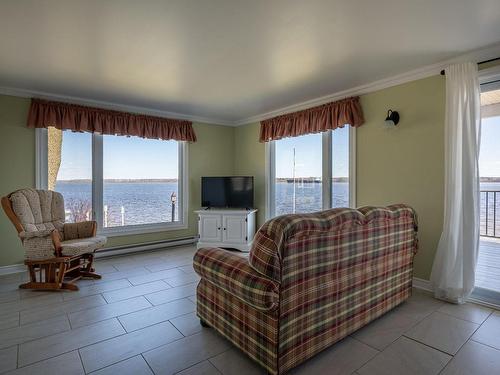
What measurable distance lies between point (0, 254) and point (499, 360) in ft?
16.7

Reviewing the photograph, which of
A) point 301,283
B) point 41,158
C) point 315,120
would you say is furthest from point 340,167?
point 41,158

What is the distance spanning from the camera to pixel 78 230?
3553 millimetres

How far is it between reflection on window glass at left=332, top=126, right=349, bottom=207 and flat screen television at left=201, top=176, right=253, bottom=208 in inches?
62.1

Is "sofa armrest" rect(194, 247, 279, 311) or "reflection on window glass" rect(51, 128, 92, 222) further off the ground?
"reflection on window glass" rect(51, 128, 92, 222)

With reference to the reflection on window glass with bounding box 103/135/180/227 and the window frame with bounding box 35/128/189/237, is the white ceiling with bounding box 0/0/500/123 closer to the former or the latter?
the window frame with bounding box 35/128/189/237

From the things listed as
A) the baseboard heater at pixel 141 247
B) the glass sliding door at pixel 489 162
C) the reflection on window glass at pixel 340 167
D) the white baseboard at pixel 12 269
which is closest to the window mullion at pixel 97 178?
the baseboard heater at pixel 141 247

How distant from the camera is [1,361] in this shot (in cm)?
183

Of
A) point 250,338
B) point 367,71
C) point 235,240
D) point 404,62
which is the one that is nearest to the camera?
point 250,338

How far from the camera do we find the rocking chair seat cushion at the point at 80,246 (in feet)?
9.91

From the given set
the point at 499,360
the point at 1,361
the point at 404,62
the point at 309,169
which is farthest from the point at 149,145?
the point at 499,360

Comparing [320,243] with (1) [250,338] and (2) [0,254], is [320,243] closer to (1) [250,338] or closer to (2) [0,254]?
(1) [250,338]

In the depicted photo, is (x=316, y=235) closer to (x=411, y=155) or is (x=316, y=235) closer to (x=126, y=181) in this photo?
(x=411, y=155)

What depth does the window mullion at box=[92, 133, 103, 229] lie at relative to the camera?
4234 millimetres

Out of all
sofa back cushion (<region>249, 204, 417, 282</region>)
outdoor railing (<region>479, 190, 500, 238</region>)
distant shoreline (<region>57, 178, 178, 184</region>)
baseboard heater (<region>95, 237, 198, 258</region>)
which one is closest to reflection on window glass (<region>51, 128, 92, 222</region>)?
distant shoreline (<region>57, 178, 178, 184</region>)
